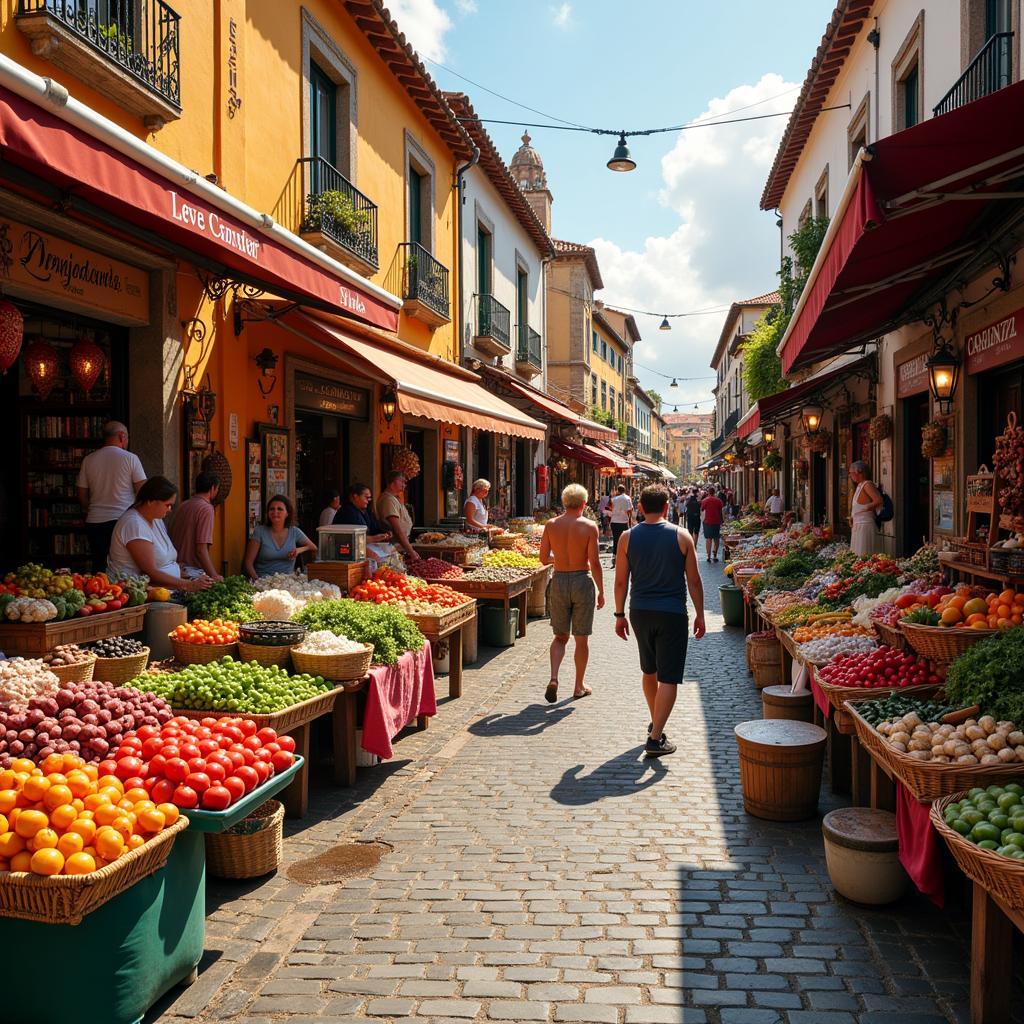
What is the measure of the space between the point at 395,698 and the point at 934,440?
682cm

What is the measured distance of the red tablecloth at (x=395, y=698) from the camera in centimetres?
620

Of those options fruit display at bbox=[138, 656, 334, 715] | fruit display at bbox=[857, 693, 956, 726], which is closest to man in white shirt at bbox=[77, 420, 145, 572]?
fruit display at bbox=[138, 656, 334, 715]

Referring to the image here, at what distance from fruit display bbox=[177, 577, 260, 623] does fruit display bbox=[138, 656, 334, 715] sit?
109 cm

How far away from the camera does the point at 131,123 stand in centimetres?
723

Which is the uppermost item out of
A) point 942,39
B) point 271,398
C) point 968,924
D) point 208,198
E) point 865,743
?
point 942,39

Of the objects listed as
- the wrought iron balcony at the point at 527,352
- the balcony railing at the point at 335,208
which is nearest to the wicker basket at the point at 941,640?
the balcony railing at the point at 335,208

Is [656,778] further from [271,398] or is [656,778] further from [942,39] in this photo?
[942,39]

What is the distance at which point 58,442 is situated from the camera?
845cm

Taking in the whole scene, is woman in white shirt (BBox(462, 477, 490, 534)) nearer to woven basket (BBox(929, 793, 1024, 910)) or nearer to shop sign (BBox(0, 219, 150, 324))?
shop sign (BBox(0, 219, 150, 324))

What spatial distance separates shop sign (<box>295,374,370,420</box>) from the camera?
423 inches

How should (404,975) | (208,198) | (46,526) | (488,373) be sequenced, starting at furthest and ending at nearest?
(488,373), (46,526), (208,198), (404,975)

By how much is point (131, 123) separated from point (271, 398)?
3252 millimetres

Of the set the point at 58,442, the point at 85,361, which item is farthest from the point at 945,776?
the point at 58,442

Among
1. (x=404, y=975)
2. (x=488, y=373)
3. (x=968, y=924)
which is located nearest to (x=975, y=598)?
(x=968, y=924)
